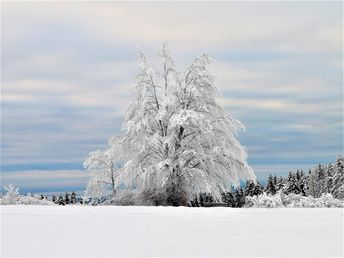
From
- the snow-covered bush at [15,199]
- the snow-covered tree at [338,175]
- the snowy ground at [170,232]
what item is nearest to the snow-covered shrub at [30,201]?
the snow-covered bush at [15,199]

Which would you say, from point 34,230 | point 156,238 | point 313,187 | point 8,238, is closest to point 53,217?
point 34,230

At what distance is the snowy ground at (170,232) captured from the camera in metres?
7.11

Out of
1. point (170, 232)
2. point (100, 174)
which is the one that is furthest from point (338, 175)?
point (170, 232)

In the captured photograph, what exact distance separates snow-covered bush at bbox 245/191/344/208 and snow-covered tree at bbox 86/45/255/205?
4.38m

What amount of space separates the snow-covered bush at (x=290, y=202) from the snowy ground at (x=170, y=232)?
4.39m

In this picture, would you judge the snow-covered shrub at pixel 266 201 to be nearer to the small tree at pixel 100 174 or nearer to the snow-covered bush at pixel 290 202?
the snow-covered bush at pixel 290 202

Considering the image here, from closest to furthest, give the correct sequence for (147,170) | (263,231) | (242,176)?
1. (263,231)
2. (147,170)
3. (242,176)

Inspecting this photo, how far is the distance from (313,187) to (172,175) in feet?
203

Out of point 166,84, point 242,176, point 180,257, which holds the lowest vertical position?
point 180,257

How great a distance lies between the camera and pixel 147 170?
20328mm

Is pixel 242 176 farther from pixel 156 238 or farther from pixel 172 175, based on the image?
pixel 156 238

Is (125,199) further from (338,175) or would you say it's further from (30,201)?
(338,175)

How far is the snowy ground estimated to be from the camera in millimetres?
7113

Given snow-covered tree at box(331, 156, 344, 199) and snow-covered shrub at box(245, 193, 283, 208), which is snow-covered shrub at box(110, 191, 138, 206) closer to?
snow-covered shrub at box(245, 193, 283, 208)
